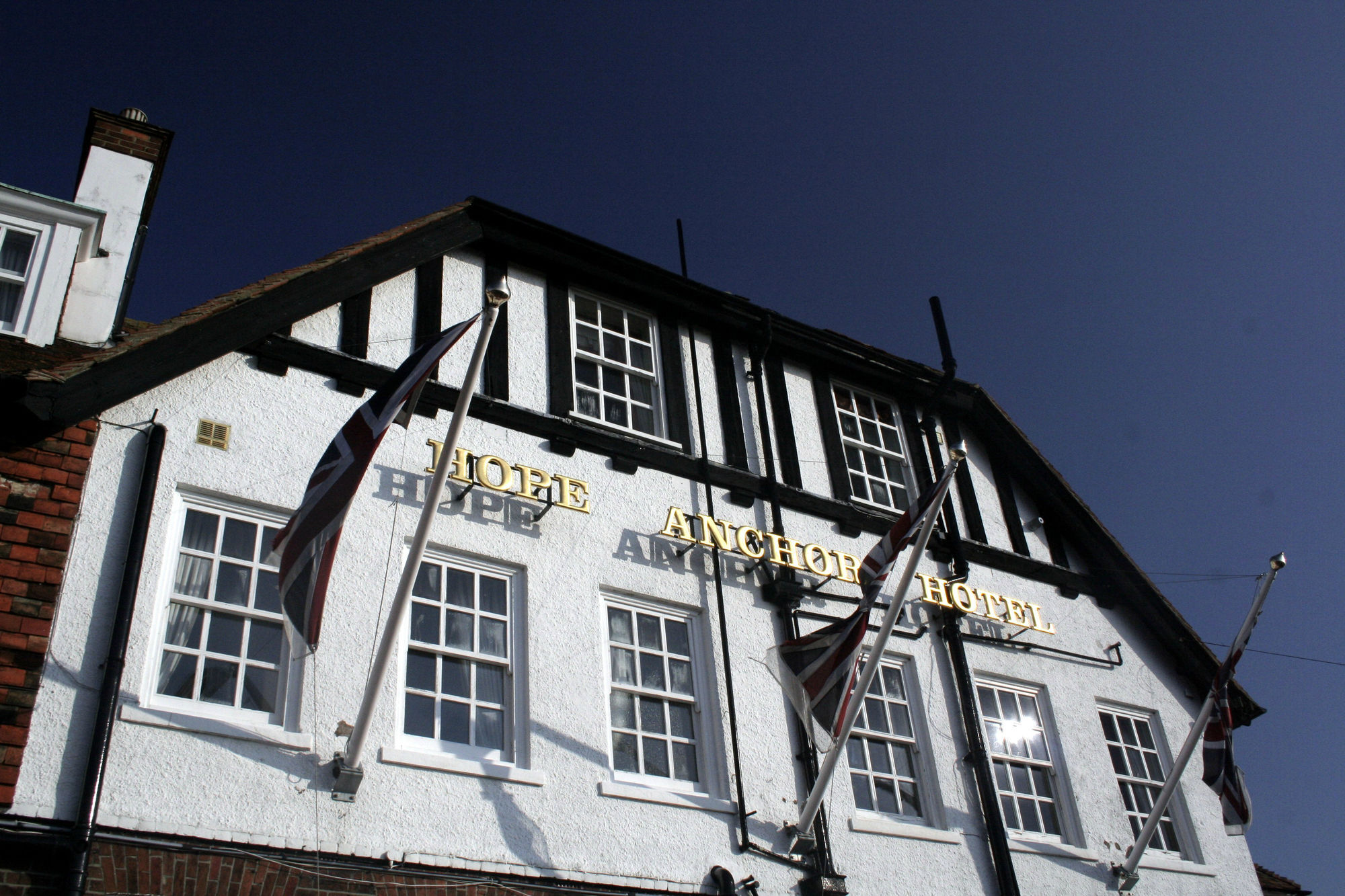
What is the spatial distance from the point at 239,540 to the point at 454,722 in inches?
87.9

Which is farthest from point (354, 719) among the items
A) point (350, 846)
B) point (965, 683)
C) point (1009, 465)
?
point (1009, 465)

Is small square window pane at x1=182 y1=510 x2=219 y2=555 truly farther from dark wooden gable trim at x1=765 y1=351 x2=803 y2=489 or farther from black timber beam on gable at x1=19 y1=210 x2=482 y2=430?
dark wooden gable trim at x1=765 y1=351 x2=803 y2=489

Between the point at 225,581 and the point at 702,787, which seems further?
the point at 702,787

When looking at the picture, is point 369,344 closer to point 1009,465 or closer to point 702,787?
point 702,787

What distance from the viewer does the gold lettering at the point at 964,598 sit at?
13.1 meters

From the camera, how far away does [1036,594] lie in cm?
1447

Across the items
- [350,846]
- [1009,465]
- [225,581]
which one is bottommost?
[350,846]

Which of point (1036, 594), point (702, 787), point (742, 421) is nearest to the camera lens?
point (702, 787)

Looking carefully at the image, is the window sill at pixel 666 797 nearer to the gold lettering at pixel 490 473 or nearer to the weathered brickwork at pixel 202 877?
the weathered brickwork at pixel 202 877

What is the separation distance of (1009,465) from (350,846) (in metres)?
10.5

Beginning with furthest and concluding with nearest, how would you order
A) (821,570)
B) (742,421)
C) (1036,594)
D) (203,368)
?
(1036,594), (742,421), (821,570), (203,368)

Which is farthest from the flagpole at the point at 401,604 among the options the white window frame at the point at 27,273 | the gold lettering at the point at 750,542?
the gold lettering at the point at 750,542

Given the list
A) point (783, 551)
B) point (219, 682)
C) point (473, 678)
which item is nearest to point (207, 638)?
point (219, 682)

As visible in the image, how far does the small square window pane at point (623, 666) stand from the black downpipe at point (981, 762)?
12.9 feet
